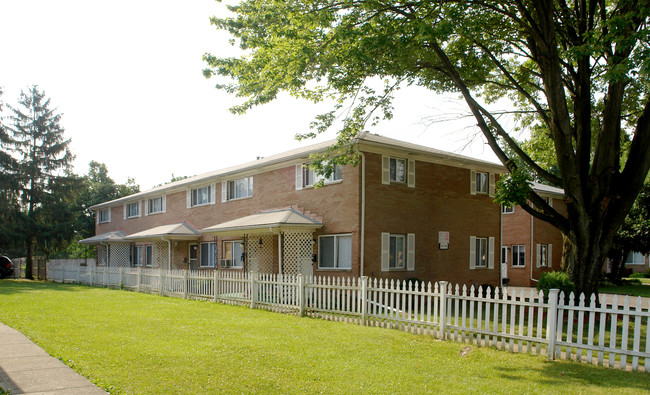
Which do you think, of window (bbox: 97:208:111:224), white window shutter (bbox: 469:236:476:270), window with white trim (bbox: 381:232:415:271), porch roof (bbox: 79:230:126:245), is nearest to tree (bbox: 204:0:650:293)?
window with white trim (bbox: 381:232:415:271)

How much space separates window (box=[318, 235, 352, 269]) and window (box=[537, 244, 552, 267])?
55.8 feet

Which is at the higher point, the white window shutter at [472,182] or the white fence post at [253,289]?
the white window shutter at [472,182]

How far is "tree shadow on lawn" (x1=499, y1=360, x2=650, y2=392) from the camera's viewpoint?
7.50 metres

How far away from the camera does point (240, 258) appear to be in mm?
25109

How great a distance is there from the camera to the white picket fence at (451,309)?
28.9ft

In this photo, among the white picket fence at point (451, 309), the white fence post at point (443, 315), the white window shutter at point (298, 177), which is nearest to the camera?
the white picket fence at point (451, 309)

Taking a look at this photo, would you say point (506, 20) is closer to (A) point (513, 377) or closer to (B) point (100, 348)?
(A) point (513, 377)

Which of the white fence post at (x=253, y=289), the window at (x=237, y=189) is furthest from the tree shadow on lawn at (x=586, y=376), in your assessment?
the window at (x=237, y=189)

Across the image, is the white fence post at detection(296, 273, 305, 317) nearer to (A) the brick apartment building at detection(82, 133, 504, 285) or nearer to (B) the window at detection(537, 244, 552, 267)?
(A) the brick apartment building at detection(82, 133, 504, 285)

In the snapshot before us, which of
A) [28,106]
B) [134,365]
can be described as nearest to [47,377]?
[134,365]

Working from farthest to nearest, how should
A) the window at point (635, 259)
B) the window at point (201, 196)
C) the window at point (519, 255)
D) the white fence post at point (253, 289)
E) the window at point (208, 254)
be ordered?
1. the window at point (635, 259)
2. the window at point (519, 255)
3. the window at point (201, 196)
4. the window at point (208, 254)
5. the white fence post at point (253, 289)

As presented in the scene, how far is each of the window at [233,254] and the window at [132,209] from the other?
42.0ft

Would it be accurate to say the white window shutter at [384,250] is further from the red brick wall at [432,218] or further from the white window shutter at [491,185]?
the white window shutter at [491,185]

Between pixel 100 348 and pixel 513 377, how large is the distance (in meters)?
6.83
